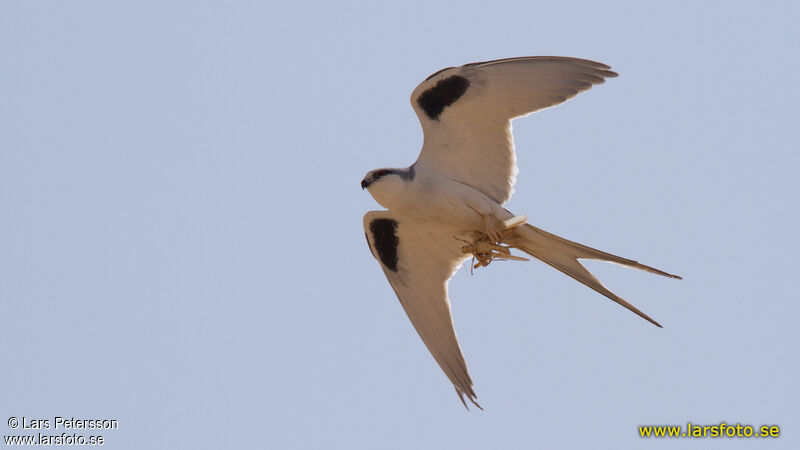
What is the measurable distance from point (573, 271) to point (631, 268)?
72cm

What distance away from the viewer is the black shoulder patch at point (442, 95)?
8492 millimetres

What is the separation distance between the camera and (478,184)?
9.10m

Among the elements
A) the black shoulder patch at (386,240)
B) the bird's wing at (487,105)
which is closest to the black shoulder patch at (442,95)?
the bird's wing at (487,105)

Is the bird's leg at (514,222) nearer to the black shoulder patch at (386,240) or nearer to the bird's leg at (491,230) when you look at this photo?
the bird's leg at (491,230)

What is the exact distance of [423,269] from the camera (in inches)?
377

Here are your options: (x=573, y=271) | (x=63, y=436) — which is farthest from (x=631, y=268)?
(x=63, y=436)

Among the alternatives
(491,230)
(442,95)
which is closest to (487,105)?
(442,95)

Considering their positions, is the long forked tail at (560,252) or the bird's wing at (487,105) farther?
the bird's wing at (487,105)

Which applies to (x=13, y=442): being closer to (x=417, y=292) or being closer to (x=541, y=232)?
(x=417, y=292)

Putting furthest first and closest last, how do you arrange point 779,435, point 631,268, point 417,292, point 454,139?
point 417,292 → point 454,139 → point 779,435 → point 631,268

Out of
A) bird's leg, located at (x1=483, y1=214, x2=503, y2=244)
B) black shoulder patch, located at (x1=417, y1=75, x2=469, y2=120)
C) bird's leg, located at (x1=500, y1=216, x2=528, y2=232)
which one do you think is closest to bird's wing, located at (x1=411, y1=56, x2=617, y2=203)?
black shoulder patch, located at (x1=417, y1=75, x2=469, y2=120)

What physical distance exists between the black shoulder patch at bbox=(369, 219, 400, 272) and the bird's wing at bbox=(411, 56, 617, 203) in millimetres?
778

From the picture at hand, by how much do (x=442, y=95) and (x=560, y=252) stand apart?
1885 millimetres

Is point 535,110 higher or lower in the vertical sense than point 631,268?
higher
